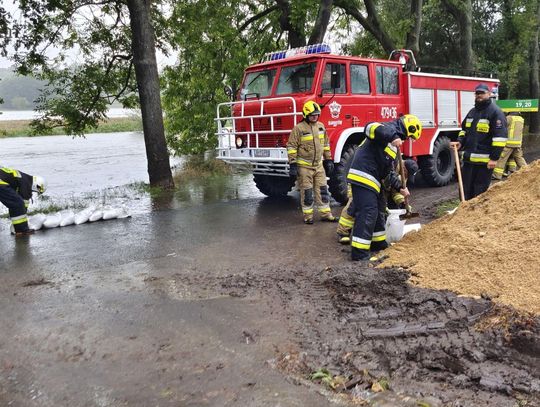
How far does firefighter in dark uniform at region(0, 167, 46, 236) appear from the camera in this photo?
7.37 meters

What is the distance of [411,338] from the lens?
3.54 meters

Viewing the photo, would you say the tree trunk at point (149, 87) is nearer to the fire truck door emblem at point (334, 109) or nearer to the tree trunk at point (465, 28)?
the fire truck door emblem at point (334, 109)

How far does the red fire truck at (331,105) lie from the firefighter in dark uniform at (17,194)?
128 inches

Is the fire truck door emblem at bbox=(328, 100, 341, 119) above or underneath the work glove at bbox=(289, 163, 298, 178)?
above

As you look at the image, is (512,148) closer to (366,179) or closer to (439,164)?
(439,164)

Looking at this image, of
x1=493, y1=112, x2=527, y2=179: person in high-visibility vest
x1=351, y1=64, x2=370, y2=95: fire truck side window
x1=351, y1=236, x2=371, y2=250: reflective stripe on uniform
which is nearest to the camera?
x1=351, y1=236, x2=371, y2=250: reflective stripe on uniform

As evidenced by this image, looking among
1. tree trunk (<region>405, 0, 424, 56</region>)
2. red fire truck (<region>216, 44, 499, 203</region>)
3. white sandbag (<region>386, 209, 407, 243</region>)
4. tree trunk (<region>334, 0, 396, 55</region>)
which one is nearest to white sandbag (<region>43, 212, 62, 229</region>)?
red fire truck (<region>216, 44, 499, 203</region>)

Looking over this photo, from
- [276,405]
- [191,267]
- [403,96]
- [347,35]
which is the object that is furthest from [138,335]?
[347,35]

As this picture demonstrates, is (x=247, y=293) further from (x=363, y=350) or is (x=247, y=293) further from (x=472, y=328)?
(x=472, y=328)

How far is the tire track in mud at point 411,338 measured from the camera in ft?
9.64

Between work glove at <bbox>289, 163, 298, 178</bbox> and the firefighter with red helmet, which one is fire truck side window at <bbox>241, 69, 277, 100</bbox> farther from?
work glove at <bbox>289, 163, 298, 178</bbox>

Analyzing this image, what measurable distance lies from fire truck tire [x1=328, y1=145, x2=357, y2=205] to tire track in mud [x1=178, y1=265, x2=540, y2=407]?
3.91m

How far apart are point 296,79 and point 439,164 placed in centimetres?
414

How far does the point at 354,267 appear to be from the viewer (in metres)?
4.99
